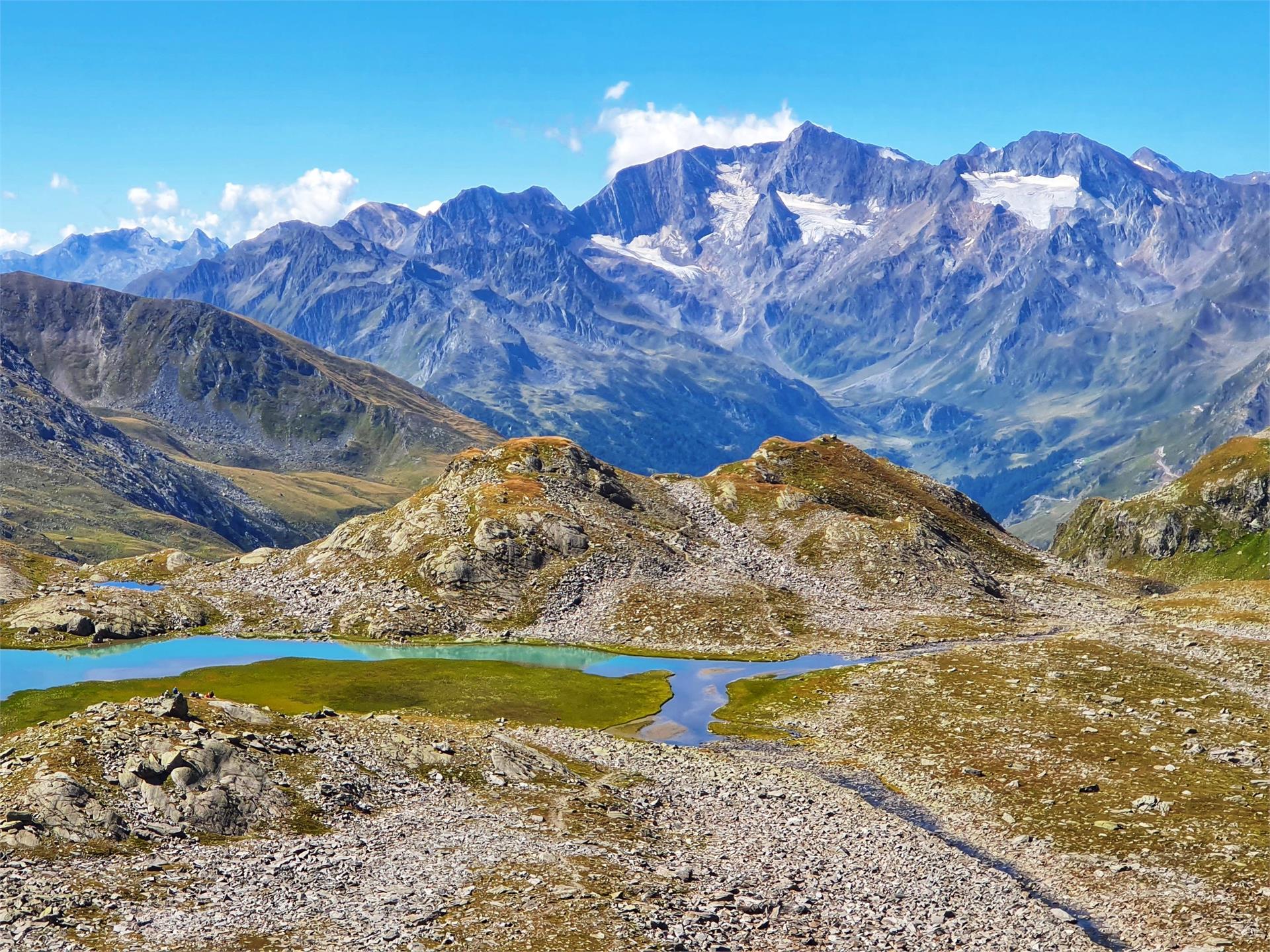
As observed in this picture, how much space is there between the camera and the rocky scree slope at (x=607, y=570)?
474ft

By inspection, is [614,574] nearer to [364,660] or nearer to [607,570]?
[607,570]

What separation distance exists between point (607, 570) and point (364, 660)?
40011mm

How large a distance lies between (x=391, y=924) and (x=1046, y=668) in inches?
3212

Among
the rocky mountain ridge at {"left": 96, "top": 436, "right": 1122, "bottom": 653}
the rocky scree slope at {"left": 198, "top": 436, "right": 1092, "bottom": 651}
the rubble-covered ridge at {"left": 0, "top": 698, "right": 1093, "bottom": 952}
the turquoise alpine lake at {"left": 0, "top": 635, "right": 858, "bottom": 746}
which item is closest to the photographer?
the rubble-covered ridge at {"left": 0, "top": 698, "right": 1093, "bottom": 952}

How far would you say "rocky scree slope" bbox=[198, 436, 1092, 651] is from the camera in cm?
14450

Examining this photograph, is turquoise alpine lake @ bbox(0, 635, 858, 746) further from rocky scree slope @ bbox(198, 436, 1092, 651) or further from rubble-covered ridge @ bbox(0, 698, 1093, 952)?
rubble-covered ridge @ bbox(0, 698, 1093, 952)

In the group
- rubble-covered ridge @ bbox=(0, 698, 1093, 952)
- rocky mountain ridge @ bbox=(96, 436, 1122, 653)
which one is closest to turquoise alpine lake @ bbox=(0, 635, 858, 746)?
rocky mountain ridge @ bbox=(96, 436, 1122, 653)

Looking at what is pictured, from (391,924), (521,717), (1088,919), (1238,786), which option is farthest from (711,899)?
(521,717)

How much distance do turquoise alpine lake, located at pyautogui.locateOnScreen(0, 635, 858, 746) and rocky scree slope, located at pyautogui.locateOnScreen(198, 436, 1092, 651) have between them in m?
5.62

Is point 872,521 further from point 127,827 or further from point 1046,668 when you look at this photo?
point 127,827

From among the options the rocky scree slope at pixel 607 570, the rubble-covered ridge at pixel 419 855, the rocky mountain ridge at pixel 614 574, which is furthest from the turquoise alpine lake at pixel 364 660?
the rubble-covered ridge at pixel 419 855

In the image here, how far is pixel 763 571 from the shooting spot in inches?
6437

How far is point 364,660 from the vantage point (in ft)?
422

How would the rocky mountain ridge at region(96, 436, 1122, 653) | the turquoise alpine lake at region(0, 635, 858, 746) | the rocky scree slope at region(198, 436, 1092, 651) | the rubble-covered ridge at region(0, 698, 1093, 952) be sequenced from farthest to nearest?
the rocky scree slope at region(198, 436, 1092, 651) → the rocky mountain ridge at region(96, 436, 1122, 653) → the turquoise alpine lake at region(0, 635, 858, 746) → the rubble-covered ridge at region(0, 698, 1093, 952)
